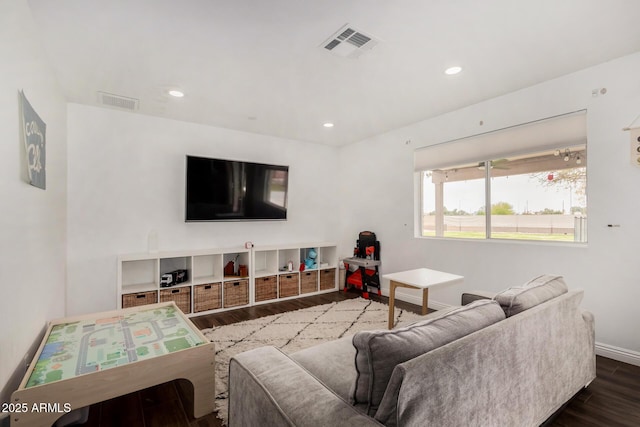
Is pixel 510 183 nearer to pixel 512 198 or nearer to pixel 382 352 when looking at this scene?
pixel 512 198

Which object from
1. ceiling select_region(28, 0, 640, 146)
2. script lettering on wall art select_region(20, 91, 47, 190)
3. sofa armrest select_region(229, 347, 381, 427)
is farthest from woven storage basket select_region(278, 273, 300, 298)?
sofa armrest select_region(229, 347, 381, 427)

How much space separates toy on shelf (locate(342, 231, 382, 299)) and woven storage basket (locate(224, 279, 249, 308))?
5.05 ft

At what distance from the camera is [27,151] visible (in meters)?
1.78

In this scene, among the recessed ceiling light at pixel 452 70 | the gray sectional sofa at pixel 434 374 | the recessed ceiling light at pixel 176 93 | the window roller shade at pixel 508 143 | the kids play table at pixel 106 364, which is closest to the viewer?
the gray sectional sofa at pixel 434 374

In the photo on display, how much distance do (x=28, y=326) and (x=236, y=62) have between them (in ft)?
7.62

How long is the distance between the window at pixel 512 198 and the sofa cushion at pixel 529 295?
137 centimetres

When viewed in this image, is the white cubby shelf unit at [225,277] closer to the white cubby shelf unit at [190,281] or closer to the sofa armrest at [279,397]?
the white cubby shelf unit at [190,281]

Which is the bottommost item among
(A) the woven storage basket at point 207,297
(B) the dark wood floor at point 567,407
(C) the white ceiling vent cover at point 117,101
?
(B) the dark wood floor at point 567,407

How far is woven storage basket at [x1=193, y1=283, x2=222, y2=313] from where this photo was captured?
375 centimetres

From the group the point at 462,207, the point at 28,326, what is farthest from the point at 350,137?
the point at 28,326

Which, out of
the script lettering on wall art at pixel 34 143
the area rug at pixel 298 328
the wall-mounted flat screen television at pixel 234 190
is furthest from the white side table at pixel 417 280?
the script lettering on wall art at pixel 34 143

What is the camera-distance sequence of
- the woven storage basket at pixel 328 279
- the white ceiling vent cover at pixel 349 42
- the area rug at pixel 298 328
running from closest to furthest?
the white ceiling vent cover at pixel 349 42, the area rug at pixel 298 328, the woven storage basket at pixel 328 279

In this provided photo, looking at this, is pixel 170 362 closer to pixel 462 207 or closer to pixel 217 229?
pixel 217 229

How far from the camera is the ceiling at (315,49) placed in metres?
1.90
